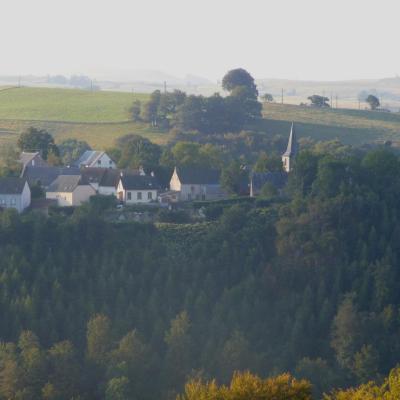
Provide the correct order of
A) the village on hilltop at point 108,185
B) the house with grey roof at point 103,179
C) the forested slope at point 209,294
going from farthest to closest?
the house with grey roof at point 103,179
the village on hilltop at point 108,185
the forested slope at point 209,294

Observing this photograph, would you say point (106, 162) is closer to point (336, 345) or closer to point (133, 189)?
point (133, 189)

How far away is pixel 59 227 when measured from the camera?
65.6 metres

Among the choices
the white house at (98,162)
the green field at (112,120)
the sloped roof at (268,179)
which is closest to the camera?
the sloped roof at (268,179)

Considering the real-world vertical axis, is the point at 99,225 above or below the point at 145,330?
above

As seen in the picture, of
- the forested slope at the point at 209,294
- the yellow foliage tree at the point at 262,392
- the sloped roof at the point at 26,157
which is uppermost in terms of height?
the sloped roof at the point at 26,157

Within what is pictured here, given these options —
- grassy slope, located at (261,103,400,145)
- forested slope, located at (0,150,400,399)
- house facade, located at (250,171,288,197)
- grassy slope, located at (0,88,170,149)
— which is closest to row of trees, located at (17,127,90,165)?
grassy slope, located at (0,88,170,149)

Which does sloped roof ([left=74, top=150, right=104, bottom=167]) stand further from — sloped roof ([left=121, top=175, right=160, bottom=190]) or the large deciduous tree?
sloped roof ([left=121, top=175, right=160, bottom=190])

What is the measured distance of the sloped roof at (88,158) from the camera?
83.0m

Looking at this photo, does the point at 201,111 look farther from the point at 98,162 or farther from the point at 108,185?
the point at 108,185

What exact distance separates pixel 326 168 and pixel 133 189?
1152 cm

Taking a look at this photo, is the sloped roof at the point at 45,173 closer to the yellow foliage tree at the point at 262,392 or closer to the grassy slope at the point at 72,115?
the grassy slope at the point at 72,115

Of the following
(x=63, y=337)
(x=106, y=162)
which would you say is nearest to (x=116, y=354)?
(x=63, y=337)

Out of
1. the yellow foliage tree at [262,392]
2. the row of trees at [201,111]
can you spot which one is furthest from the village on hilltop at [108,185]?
the yellow foliage tree at [262,392]

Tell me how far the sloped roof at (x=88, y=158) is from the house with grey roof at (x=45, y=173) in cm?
507
